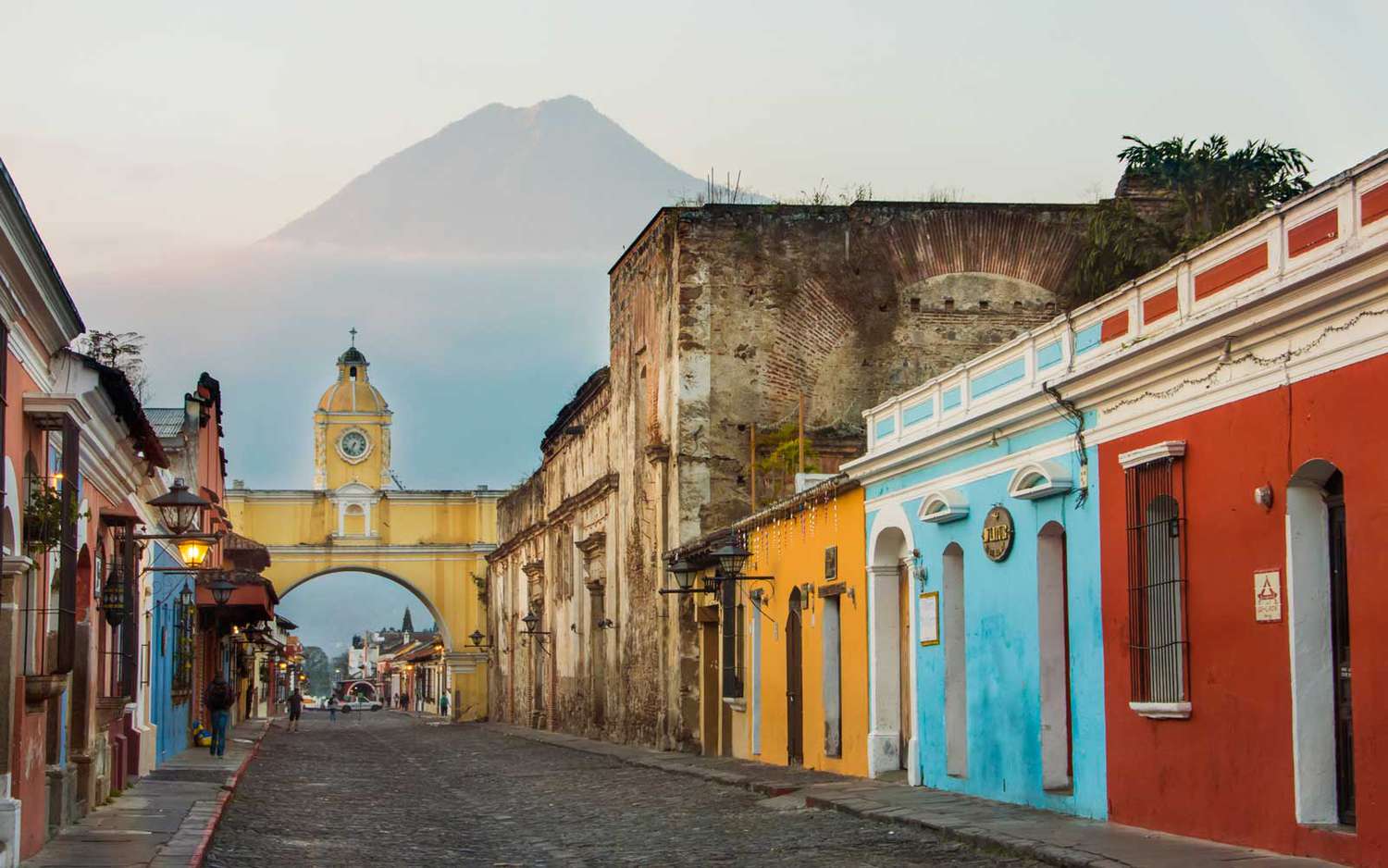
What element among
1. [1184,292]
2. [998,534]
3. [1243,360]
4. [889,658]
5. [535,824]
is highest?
[1184,292]

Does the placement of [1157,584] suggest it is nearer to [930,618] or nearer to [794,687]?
[930,618]

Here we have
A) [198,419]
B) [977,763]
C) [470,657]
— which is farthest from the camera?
[470,657]

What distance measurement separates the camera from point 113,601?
15.7 meters

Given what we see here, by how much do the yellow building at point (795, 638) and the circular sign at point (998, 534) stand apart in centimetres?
331

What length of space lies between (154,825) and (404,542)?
41.2 metres

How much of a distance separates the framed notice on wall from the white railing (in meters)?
1.40

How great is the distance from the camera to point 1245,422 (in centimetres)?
1028

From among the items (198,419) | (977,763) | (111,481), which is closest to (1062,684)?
(977,763)

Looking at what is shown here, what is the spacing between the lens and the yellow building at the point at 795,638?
1805 cm

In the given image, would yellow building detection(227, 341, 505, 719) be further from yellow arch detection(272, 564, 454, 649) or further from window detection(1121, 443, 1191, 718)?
window detection(1121, 443, 1191, 718)

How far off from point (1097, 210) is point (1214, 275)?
14.4 metres

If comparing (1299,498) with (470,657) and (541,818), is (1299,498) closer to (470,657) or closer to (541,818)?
(541,818)

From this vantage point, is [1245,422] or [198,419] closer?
[1245,422]

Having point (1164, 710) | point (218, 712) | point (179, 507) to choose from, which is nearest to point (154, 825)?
point (179, 507)
